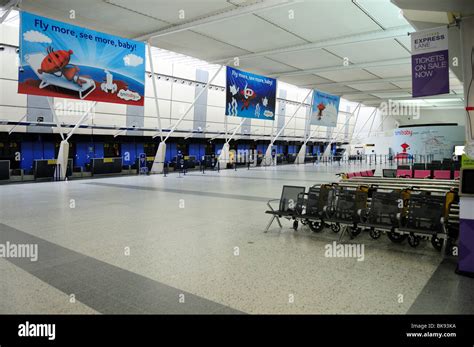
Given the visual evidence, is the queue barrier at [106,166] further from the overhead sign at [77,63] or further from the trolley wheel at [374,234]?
the trolley wheel at [374,234]

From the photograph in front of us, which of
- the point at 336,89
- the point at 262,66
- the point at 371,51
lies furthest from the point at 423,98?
the point at 262,66

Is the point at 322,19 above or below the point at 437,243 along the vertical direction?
above

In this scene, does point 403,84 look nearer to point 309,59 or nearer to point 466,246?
point 309,59

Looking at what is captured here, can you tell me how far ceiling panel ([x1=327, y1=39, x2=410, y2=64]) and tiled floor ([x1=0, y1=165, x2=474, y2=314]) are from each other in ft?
41.1

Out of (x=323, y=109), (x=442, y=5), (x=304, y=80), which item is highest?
(x=304, y=80)

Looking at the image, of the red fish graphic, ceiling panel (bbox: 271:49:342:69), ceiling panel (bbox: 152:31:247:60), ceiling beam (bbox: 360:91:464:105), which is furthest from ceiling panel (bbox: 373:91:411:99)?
the red fish graphic

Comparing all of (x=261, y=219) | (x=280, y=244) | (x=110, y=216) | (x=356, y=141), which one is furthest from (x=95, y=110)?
(x=356, y=141)

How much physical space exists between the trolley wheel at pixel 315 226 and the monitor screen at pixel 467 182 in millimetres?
2757

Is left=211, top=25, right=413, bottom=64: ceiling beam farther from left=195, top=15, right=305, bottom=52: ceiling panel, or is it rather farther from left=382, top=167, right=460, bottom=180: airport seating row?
left=382, top=167, right=460, bottom=180: airport seating row

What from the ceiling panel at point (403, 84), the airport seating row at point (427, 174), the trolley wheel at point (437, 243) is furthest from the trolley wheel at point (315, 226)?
the ceiling panel at point (403, 84)

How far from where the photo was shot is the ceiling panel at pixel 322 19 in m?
12.5

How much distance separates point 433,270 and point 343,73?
A: 822 inches

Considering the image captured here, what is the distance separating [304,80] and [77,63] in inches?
682

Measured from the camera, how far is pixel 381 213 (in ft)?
20.5
